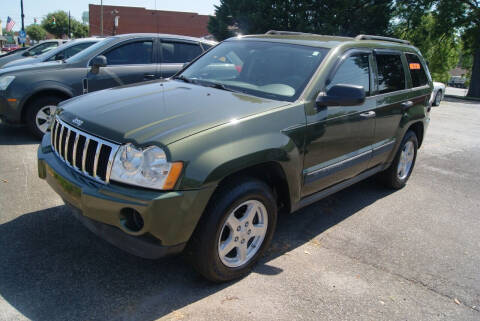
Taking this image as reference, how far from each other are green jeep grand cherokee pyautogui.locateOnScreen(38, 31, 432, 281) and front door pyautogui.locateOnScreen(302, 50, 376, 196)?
11 millimetres

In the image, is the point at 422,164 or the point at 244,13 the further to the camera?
the point at 244,13

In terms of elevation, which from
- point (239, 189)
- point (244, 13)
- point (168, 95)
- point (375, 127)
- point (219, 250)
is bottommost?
point (219, 250)

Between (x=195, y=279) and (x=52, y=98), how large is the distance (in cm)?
456

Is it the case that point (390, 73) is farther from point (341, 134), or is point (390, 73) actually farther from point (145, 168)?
point (145, 168)

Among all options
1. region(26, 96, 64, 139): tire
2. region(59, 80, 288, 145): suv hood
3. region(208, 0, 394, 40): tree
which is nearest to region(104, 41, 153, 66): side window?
region(26, 96, 64, 139): tire

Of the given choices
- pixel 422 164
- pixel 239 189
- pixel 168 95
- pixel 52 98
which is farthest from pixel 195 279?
pixel 422 164

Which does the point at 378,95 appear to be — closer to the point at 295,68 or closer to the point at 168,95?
the point at 295,68

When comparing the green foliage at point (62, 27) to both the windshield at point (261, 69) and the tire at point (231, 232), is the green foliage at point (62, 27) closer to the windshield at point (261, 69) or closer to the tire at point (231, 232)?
the windshield at point (261, 69)

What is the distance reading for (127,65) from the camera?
6707mm

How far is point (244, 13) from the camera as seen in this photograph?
2539cm

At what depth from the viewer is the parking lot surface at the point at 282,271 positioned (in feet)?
8.66

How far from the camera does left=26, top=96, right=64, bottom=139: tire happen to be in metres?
6.11

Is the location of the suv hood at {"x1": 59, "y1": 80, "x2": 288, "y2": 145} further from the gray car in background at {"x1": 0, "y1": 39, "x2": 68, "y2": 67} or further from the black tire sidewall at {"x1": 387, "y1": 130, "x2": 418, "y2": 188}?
the gray car in background at {"x1": 0, "y1": 39, "x2": 68, "y2": 67}

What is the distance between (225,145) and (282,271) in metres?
1.20
